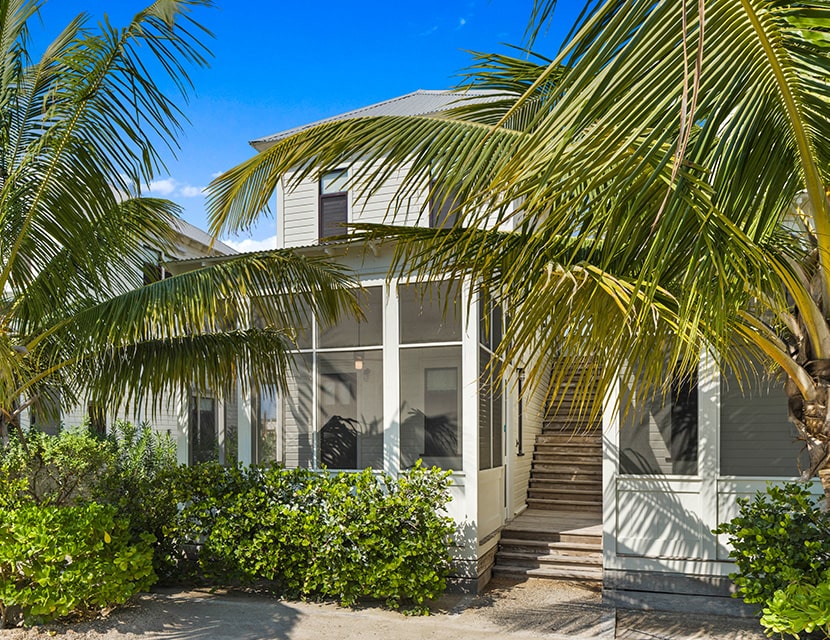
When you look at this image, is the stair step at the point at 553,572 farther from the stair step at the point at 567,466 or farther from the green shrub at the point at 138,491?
the green shrub at the point at 138,491

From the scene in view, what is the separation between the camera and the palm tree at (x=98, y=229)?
5258mm

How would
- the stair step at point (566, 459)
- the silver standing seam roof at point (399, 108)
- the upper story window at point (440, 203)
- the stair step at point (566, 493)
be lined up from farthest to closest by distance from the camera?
the stair step at point (566, 459)
the silver standing seam roof at point (399, 108)
the stair step at point (566, 493)
the upper story window at point (440, 203)

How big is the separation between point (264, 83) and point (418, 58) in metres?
3.07

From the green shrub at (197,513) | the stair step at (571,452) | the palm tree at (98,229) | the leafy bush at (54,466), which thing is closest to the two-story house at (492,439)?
the green shrub at (197,513)

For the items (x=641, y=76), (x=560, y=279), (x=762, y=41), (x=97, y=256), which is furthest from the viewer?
(x=97, y=256)

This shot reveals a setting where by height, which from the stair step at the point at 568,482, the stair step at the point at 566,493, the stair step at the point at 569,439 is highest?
the stair step at the point at 569,439

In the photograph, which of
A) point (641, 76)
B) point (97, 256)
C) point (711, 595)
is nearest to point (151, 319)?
point (97, 256)

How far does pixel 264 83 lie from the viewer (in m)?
11.5

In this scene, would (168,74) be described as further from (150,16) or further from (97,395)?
(97,395)

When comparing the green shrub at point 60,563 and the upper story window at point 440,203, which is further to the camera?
the green shrub at point 60,563

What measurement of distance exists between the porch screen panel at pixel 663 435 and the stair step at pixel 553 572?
1342 millimetres

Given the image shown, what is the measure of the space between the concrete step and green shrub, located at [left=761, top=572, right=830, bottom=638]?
5.58m

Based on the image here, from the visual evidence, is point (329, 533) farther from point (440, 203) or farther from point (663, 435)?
point (440, 203)

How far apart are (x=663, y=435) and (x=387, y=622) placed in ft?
10.6
